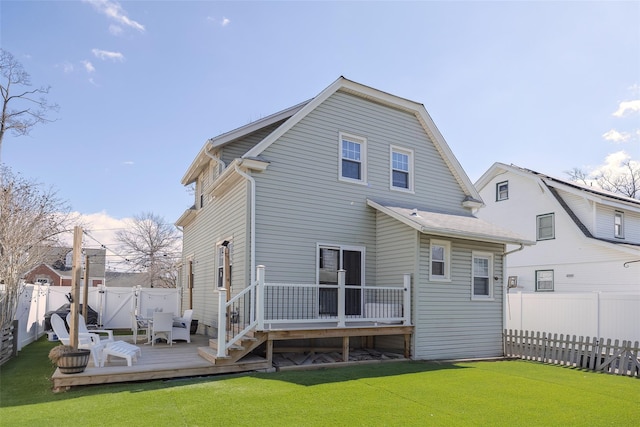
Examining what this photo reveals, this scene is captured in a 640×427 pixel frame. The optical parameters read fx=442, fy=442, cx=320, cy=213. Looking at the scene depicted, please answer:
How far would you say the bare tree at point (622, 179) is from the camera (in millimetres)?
35250

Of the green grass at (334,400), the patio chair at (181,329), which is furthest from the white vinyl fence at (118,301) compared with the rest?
the green grass at (334,400)

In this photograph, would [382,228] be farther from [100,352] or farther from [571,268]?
[571,268]

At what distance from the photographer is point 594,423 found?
5.94 metres

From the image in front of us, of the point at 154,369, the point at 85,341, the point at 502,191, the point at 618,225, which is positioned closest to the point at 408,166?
the point at 154,369

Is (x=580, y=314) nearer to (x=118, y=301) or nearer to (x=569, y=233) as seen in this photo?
(x=569, y=233)

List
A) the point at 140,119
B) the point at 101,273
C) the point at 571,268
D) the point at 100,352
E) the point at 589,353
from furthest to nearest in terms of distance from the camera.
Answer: the point at 101,273 → the point at 571,268 → the point at 140,119 → the point at 589,353 → the point at 100,352

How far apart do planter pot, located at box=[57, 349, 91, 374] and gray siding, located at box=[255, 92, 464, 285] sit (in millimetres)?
4029

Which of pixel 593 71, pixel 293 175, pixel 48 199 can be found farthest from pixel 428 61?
pixel 48 199

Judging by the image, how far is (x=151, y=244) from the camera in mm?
39031

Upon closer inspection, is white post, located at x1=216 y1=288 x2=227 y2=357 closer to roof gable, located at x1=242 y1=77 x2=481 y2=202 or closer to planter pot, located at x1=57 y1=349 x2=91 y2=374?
planter pot, located at x1=57 y1=349 x2=91 y2=374

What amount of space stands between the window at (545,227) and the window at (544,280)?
154 centimetres


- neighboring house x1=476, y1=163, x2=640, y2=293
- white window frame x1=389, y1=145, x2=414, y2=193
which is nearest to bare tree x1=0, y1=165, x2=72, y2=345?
white window frame x1=389, y1=145, x2=414, y2=193

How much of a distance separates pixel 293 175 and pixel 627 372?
28.8 ft

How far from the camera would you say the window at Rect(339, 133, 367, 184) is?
39.1ft
